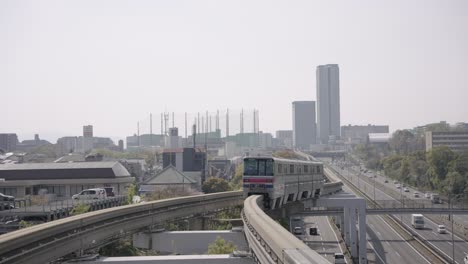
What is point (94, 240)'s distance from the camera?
61.7ft

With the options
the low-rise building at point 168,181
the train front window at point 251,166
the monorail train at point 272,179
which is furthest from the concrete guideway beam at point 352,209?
the low-rise building at point 168,181

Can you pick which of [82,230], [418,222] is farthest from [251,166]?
[418,222]

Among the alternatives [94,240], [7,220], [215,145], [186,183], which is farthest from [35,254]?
[215,145]

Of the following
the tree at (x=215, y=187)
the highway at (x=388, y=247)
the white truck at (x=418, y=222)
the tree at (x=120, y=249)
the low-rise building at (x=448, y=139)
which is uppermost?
the low-rise building at (x=448, y=139)

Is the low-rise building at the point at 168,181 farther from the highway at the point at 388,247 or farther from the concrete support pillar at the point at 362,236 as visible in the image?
the concrete support pillar at the point at 362,236

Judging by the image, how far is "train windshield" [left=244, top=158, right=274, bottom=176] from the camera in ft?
91.9

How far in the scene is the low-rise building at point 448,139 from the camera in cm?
14988

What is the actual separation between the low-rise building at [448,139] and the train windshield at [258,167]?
131462 mm

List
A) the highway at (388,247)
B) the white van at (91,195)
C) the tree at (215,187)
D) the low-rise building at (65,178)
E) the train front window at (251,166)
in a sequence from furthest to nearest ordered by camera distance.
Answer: the tree at (215,187)
the low-rise building at (65,178)
the white van at (91,195)
the highway at (388,247)
the train front window at (251,166)

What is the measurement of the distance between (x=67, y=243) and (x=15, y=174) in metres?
39.9

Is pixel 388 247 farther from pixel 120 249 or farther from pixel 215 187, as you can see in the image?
pixel 120 249

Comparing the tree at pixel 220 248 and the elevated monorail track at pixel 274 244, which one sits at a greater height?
the elevated monorail track at pixel 274 244

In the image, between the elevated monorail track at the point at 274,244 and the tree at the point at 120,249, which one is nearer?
the elevated monorail track at the point at 274,244

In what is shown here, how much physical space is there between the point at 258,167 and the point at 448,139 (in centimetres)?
13602
